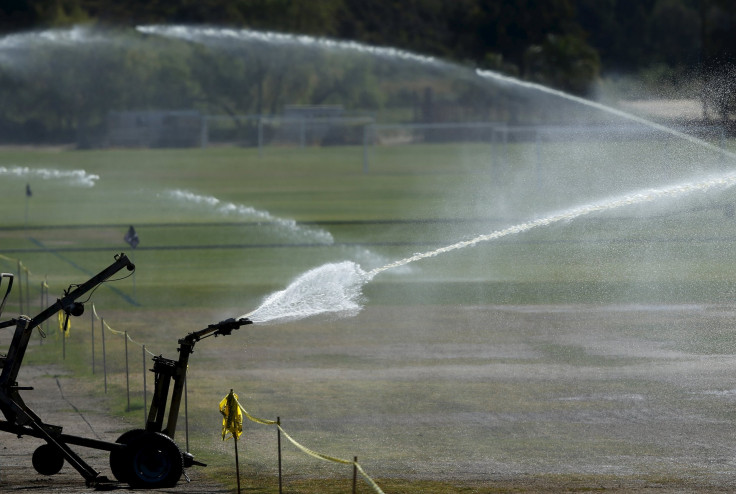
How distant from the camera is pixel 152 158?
107312mm

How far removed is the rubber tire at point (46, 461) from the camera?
15.3m

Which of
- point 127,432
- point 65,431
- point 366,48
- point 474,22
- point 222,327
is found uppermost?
point 474,22

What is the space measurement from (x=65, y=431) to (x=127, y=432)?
156 inches

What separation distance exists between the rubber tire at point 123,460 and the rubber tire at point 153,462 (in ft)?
0.11

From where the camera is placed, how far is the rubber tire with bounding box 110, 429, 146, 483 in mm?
14719

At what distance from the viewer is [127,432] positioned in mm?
14703

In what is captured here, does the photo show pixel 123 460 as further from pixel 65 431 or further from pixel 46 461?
pixel 65 431

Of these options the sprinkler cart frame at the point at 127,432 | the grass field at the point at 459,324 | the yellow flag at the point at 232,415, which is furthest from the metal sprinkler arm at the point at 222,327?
the grass field at the point at 459,324

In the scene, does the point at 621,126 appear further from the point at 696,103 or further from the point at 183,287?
the point at 183,287

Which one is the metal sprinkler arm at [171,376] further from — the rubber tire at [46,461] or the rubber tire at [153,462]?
the rubber tire at [46,461]

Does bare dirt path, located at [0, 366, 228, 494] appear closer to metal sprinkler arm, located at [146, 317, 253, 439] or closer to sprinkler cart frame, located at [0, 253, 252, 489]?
sprinkler cart frame, located at [0, 253, 252, 489]

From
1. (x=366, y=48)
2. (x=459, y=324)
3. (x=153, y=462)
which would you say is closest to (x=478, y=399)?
(x=153, y=462)

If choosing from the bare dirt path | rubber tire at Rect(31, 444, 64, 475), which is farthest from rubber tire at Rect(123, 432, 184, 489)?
rubber tire at Rect(31, 444, 64, 475)

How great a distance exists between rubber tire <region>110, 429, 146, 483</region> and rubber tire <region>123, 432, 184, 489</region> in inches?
1.4
